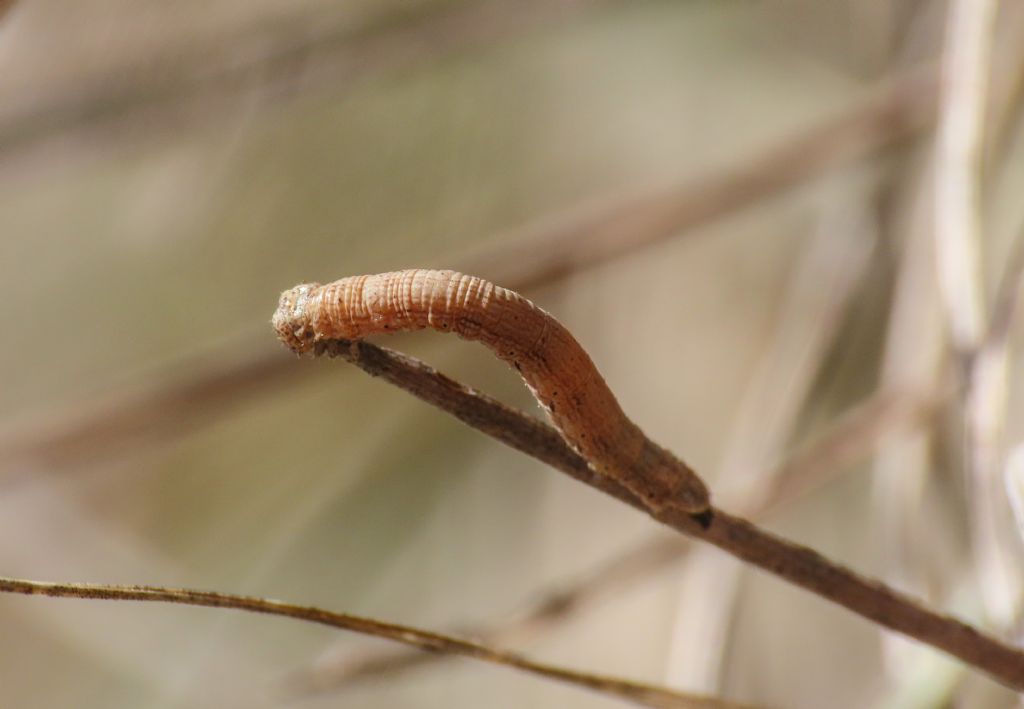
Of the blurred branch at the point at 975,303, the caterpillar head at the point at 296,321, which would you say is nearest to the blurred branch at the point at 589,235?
the blurred branch at the point at 975,303

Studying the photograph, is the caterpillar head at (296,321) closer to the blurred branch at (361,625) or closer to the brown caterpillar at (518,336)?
the brown caterpillar at (518,336)

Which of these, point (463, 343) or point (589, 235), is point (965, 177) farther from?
point (463, 343)

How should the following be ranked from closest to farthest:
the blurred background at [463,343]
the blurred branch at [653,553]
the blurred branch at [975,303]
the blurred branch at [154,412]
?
1. the blurred branch at [975,303]
2. the blurred branch at [653,553]
3. the blurred branch at [154,412]
4. the blurred background at [463,343]

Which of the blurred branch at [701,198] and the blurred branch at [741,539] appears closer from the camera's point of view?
the blurred branch at [741,539]

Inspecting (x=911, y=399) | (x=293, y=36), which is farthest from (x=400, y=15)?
(x=911, y=399)

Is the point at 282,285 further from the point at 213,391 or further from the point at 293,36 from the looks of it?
the point at 213,391

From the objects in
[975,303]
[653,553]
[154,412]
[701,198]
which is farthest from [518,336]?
[701,198]

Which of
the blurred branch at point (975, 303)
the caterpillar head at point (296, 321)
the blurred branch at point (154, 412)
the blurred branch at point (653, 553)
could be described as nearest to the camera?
the caterpillar head at point (296, 321)
